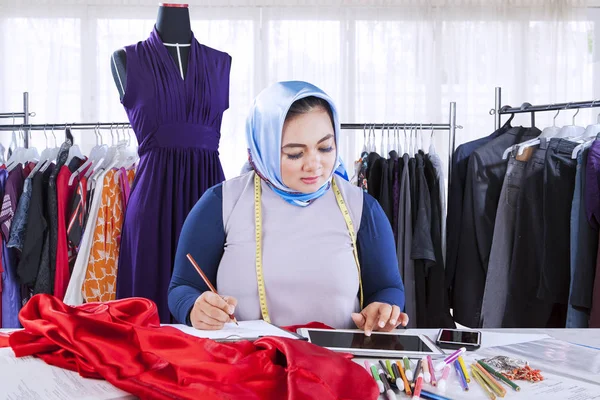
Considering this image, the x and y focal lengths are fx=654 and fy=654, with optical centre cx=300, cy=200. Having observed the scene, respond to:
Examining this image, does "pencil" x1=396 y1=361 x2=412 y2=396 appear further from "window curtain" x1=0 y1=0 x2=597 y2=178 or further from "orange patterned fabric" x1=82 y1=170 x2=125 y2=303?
"window curtain" x1=0 y1=0 x2=597 y2=178

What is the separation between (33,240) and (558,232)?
2.00 meters

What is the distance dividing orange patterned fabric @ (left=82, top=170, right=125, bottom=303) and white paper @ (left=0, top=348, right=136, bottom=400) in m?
1.54

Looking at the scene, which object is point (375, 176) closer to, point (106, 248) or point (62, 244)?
point (106, 248)

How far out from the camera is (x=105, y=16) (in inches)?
183

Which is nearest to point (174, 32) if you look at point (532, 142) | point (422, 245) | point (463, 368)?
point (422, 245)

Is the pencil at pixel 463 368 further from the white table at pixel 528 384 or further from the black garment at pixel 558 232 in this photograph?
the black garment at pixel 558 232

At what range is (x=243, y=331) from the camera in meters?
1.20

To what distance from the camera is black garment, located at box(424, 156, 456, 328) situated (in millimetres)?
2705

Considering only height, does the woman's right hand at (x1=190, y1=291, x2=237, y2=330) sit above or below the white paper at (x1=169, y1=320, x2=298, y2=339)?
above

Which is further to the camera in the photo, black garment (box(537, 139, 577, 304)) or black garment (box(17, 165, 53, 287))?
black garment (box(17, 165, 53, 287))


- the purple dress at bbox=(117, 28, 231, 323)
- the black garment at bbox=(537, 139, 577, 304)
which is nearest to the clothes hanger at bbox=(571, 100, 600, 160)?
the black garment at bbox=(537, 139, 577, 304)

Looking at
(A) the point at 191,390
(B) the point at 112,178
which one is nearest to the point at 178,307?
(A) the point at 191,390

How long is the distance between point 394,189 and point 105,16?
2861mm

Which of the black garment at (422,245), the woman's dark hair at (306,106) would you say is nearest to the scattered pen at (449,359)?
the woman's dark hair at (306,106)
